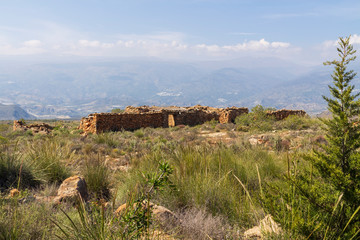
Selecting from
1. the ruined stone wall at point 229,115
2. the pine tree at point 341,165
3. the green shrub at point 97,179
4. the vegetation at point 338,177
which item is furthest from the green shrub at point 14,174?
the ruined stone wall at point 229,115

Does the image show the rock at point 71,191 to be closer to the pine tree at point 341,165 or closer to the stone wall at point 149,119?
the pine tree at point 341,165

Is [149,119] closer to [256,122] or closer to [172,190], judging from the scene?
[256,122]

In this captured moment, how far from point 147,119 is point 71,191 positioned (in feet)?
58.6

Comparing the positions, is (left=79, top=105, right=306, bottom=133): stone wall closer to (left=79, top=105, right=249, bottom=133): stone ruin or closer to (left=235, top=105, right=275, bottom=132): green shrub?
(left=79, top=105, right=249, bottom=133): stone ruin

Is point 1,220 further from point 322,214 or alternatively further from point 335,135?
point 335,135

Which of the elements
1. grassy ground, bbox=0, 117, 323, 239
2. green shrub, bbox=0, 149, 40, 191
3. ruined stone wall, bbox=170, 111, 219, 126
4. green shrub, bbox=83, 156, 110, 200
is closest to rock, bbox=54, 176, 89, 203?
grassy ground, bbox=0, 117, 323, 239

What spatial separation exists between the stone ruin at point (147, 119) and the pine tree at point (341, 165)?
17.9m

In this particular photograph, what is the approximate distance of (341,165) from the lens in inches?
90.4

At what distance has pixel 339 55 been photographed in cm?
230

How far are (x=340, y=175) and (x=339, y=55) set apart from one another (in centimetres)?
105

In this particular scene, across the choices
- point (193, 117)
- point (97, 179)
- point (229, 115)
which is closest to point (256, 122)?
point (229, 115)

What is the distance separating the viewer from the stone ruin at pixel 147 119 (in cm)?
1928

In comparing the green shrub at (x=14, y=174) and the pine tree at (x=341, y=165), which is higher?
the pine tree at (x=341, y=165)

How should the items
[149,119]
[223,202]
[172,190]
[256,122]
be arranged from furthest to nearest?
[149,119] → [256,122] → [223,202] → [172,190]
